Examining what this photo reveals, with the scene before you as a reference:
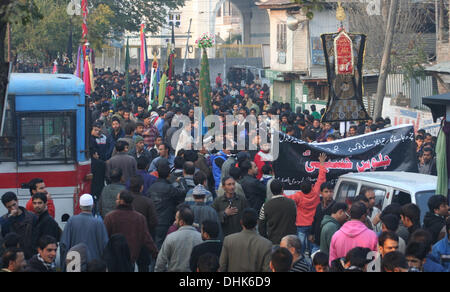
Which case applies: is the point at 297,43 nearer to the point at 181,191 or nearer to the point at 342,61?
the point at 342,61

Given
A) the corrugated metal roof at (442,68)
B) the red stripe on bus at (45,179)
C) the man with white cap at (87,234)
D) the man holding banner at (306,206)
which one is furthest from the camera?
the corrugated metal roof at (442,68)

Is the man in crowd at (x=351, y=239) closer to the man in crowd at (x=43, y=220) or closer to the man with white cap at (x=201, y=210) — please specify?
the man with white cap at (x=201, y=210)

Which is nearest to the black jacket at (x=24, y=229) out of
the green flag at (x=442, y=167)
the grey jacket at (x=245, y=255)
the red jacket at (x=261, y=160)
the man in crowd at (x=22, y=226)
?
the man in crowd at (x=22, y=226)

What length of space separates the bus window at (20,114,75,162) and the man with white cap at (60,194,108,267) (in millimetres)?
3688

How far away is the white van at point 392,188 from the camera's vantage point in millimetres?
9539

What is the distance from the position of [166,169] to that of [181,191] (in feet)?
1.19

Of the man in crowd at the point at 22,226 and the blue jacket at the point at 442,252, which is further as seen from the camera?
the man in crowd at the point at 22,226

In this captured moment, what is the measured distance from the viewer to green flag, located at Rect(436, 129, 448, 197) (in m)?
9.60

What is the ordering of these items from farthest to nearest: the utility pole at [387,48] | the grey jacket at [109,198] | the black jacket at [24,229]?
the utility pole at [387,48]
the grey jacket at [109,198]
the black jacket at [24,229]

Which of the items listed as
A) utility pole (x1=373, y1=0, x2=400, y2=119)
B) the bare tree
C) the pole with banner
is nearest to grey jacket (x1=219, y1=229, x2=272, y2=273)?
the pole with banner

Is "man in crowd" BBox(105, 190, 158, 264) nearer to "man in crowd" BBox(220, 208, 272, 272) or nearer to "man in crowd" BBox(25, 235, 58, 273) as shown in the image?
"man in crowd" BBox(25, 235, 58, 273)

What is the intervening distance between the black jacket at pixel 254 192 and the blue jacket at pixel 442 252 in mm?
3586

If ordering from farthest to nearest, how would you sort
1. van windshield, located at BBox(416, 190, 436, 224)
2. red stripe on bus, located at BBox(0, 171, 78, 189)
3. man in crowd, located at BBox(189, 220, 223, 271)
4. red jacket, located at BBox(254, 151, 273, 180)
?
red jacket, located at BBox(254, 151, 273, 180), red stripe on bus, located at BBox(0, 171, 78, 189), van windshield, located at BBox(416, 190, 436, 224), man in crowd, located at BBox(189, 220, 223, 271)

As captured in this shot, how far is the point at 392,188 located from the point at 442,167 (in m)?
0.76
